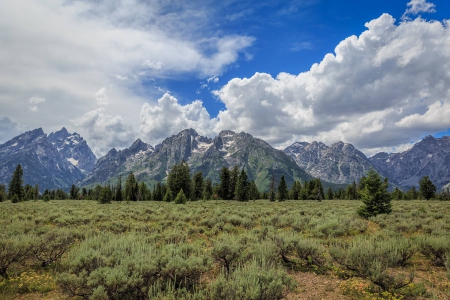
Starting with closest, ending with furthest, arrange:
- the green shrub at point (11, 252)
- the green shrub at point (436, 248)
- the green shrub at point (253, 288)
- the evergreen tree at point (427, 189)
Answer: the green shrub at point (253, 288) < the green shrub at point (11, 252) < the green shrub at point (436, 248) < the evergreen tree at point (427, 189)

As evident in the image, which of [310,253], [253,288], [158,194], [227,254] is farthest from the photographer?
[158,194]

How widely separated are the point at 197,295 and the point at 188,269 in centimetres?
118

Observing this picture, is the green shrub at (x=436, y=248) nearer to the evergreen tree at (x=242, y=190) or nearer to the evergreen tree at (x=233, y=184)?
the evergreen tree at (x=242, y=190)

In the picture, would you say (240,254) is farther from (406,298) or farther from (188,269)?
(406,298)

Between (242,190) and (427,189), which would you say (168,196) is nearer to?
(242,190)

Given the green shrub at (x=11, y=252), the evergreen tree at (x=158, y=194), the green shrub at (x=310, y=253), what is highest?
the green shrub at (x=11, y=252)

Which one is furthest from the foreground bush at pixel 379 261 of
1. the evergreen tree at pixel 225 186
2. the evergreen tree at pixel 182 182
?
the evergreen tree at pixel 225 186

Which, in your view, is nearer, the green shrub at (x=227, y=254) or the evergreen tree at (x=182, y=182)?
the green shrub at (x=227, y=254)

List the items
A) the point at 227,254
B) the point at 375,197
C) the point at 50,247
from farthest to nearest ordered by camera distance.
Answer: the point at 375,197 → the point at 50,247 → the point at 227,254

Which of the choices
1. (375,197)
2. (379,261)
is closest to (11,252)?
(379,261)

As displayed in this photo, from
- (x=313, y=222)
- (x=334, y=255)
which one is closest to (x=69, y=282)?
(x=334, y=255)

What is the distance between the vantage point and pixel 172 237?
13.0 m

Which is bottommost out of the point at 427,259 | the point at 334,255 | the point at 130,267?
the point at 427,259

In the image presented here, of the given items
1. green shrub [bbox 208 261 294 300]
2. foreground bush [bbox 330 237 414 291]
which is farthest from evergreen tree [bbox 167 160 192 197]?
green shrub [bbox 208 261 294 300]
